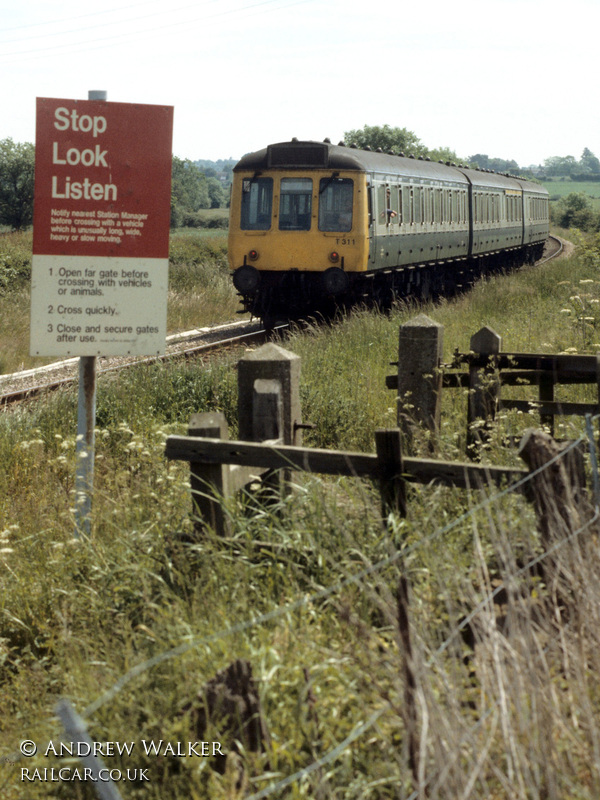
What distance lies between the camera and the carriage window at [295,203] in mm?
15039

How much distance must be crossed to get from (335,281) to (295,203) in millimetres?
1431

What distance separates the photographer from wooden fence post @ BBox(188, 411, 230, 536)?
4.02 meters

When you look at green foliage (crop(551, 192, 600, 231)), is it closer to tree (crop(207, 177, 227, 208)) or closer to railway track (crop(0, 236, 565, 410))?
railway track (crop(0, 236, 565, 410))

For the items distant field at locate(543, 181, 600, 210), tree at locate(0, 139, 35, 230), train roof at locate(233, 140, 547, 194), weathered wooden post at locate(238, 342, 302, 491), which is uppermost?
distant field at locate(543, 181, 600, 210)

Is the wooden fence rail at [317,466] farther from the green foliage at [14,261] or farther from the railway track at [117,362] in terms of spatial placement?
the green foliage at [14,261]

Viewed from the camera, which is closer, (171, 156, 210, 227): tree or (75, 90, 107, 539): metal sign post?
(75, 90, 107, 539): metal sign post

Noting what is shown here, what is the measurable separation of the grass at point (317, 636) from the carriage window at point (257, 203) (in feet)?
31.9

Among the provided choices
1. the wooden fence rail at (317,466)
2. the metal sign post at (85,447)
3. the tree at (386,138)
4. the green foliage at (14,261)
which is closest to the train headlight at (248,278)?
the green foliage at (14,261)

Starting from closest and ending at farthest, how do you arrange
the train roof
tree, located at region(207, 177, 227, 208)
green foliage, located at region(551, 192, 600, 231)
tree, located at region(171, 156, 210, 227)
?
the train roof, green foliage, located at region(551, 192, 600, 231), tree, located at region(171, 156, 210, 227), tree, located at region(207, 177, 227, 208)

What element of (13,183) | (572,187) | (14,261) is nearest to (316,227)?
(14,261)

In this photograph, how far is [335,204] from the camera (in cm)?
1497

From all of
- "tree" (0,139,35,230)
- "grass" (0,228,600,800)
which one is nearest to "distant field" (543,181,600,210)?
"tree" (0,139,35,230)

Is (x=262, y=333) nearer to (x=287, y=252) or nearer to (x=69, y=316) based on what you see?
(x=287, y=252)

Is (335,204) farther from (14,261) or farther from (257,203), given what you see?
(14,261)
